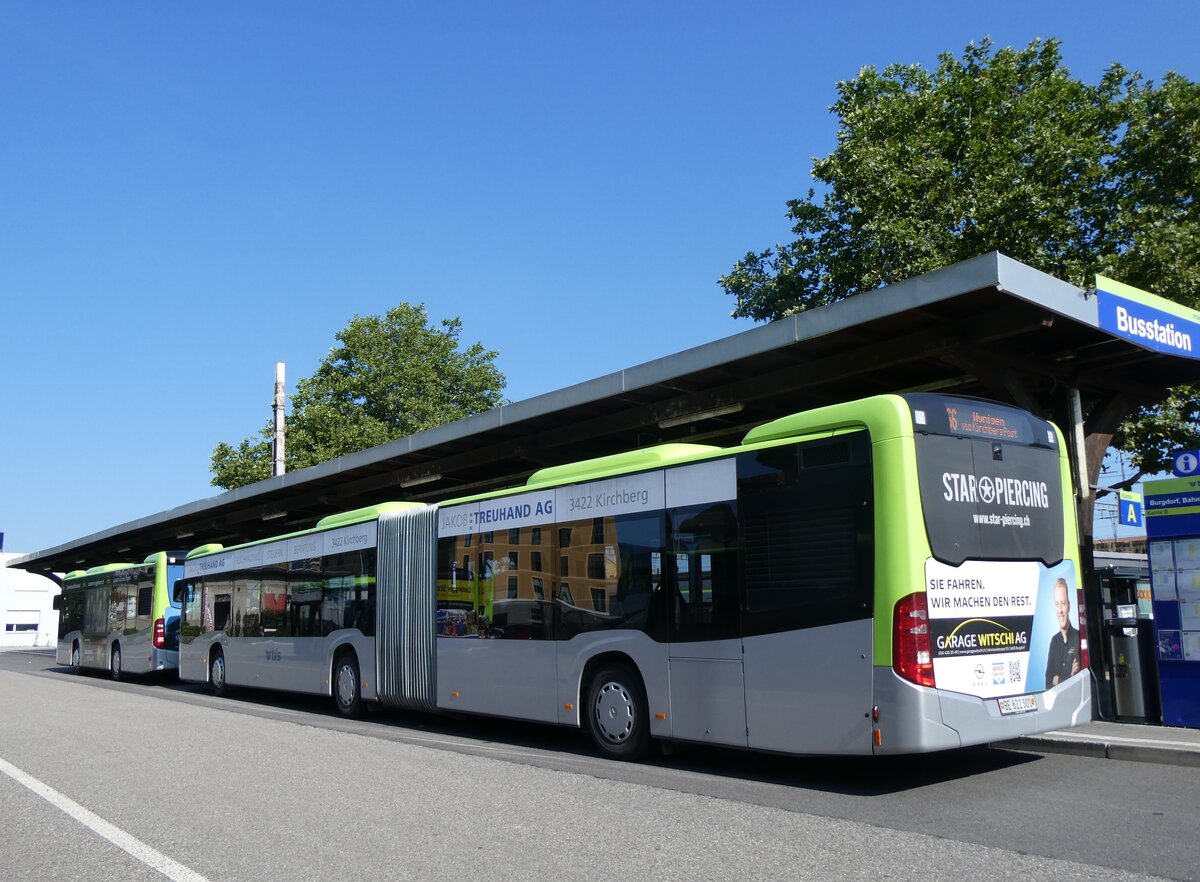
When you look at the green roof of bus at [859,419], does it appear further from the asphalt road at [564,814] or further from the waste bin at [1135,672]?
the waste bin at [1135,672]

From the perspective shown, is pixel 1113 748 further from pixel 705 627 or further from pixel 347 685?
pixel 347 685

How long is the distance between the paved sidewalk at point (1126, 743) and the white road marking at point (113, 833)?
743 centimetres

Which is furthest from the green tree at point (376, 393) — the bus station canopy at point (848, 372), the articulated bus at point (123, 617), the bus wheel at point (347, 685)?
the bus wheel at point (347, 685)

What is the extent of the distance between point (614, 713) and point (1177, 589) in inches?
229

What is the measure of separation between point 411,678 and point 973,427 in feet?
27.3

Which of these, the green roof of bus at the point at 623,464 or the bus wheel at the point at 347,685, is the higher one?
the green roof of bus at the point at 623,464

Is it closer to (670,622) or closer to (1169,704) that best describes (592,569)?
(670,622)

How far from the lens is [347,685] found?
15273mm

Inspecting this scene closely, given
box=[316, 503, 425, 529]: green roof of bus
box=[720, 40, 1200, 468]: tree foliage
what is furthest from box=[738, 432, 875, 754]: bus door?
box=[720, 40, 1200, 468]: tree foliage

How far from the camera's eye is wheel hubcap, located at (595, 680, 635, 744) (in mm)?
9992

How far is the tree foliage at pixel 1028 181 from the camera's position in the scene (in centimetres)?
2009

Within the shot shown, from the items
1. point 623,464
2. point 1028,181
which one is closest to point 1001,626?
point 623,464

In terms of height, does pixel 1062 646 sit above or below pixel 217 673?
above

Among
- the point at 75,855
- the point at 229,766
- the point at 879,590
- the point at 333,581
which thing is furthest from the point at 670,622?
the point at 333,581
